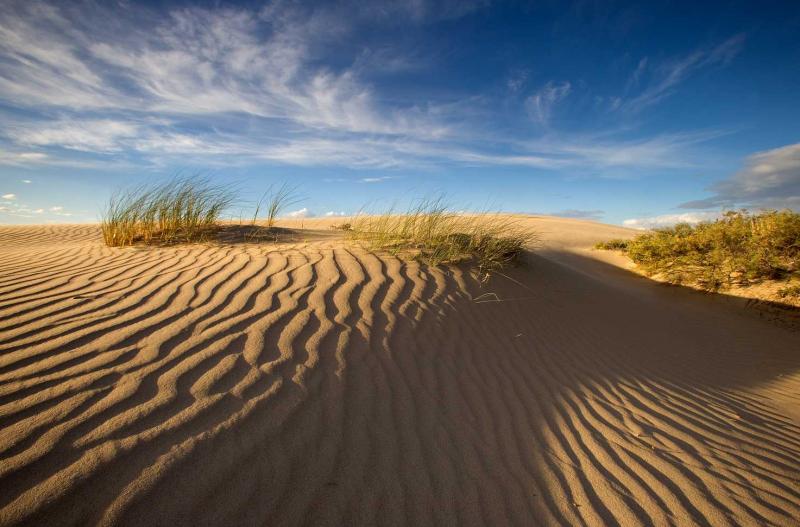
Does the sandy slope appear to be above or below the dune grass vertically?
below

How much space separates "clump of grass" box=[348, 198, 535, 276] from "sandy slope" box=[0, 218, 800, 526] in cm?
63

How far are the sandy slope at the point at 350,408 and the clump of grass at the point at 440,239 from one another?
63 centimetres

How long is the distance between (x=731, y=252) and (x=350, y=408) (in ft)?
26.4

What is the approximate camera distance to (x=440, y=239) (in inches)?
225

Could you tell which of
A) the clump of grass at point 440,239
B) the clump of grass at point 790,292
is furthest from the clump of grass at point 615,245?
the clump of grass at point 440,239

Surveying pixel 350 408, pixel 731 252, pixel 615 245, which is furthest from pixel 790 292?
pixel 350 408

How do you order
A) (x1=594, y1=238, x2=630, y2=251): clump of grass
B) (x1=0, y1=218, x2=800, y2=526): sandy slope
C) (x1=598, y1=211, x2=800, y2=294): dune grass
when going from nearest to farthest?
(x1=0, y1=218, x2=800, y2=526): sandy slope → (x1=598, y1=211, x2=800, y2=294): dune grass → (x1=594, y1=238, x2=630, y2=251): clump of grass

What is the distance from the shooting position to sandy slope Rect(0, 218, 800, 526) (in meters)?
1.93

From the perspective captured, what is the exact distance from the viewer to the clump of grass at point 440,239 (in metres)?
5.49

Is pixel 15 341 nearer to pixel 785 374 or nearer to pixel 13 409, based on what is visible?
pixel 13 409

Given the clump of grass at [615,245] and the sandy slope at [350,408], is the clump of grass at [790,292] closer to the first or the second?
the sandy slope at [350,408]

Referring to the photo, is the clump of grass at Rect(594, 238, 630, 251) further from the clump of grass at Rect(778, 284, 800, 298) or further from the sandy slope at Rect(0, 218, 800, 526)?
the sandy slope at Rect(0, 218, 800, 526)

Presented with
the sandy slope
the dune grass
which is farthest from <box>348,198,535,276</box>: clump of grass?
the dune grass

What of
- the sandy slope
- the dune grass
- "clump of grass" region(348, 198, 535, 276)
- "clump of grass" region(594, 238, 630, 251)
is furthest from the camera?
"clump of grass" region(594, 238, 630, 251)
